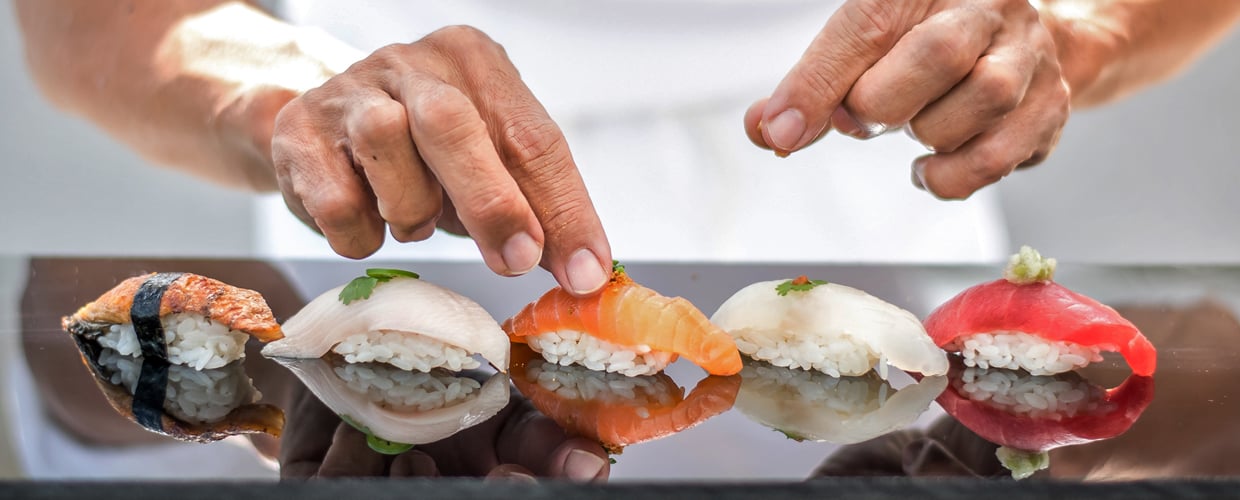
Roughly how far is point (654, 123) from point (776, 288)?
1.48 meters

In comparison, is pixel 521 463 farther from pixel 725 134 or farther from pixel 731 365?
pixel 725 134

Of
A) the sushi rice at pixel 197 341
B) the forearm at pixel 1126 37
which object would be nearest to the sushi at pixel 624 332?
the sushi rice at pixel 197 341

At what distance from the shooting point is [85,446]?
3.41ft

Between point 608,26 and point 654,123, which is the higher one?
point 608,26

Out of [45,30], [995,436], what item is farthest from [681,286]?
[45,30]

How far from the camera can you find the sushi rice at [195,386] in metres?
1.19

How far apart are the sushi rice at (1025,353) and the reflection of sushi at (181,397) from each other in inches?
41.0

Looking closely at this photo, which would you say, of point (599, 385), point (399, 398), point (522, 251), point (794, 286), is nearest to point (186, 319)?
point (399, 398)

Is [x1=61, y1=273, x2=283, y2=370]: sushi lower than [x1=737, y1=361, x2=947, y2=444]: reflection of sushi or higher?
higher

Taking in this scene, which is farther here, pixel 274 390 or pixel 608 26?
pixel 608 26

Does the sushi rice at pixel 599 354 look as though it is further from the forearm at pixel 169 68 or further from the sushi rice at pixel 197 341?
the forearm at pixel 169 68

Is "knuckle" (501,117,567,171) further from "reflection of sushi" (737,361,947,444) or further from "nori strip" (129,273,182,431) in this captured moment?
"nori strip" (129,273,182,431)

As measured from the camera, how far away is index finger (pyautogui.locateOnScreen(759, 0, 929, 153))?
142cm

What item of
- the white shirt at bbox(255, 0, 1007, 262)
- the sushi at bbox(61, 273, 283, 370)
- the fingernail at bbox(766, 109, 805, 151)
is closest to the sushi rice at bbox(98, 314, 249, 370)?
the sushi at bbox(61, 273, 283, 370)
